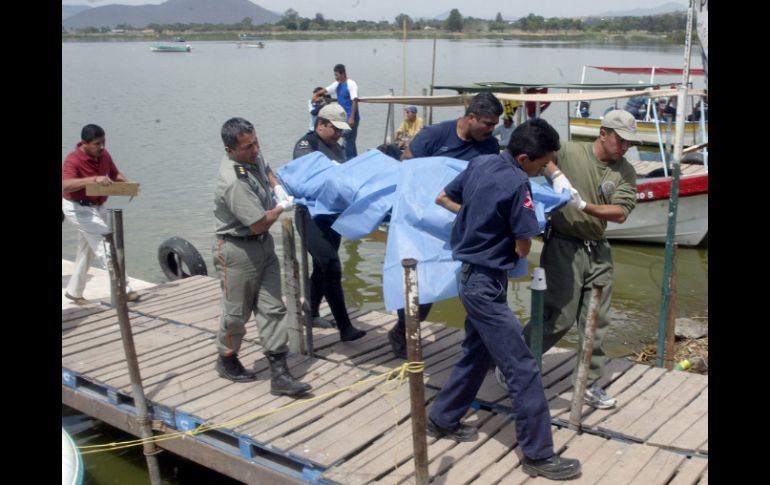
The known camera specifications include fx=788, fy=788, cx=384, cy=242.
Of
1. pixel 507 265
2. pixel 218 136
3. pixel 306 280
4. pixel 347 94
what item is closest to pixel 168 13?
pixel 218 136

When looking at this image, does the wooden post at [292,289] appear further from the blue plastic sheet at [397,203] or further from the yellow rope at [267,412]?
the yellow rope at [267,412]

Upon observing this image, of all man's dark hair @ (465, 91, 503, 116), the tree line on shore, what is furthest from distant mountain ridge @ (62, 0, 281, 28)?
man's dark hair @ (465, 91, 503, 116)

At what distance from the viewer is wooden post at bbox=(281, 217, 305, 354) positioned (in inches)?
236

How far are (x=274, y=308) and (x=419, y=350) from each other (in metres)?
1.66

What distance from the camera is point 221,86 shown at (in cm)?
4044

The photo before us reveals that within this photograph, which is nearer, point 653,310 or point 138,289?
point 138,289

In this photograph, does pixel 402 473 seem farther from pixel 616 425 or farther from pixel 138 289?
pixel 138 289

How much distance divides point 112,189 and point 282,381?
259cm

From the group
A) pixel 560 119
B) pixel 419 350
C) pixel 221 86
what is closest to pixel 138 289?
pixel 419 350

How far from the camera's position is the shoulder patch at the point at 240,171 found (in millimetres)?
5336

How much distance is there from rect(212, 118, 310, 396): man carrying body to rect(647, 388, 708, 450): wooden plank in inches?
94.7

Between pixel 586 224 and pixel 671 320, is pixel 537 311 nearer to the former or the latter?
pixel 586 224

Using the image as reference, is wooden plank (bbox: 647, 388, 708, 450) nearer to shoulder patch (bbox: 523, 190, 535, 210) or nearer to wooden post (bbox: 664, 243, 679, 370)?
wooden post (bbox: 664, 243, 679, 370)

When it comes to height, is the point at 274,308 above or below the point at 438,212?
below
